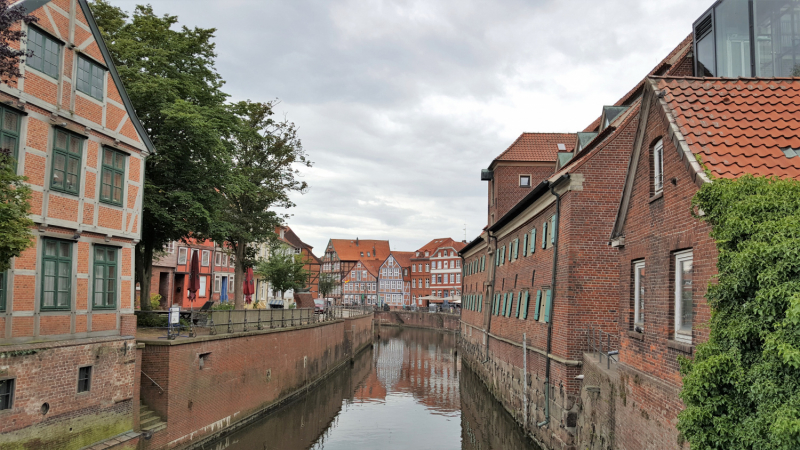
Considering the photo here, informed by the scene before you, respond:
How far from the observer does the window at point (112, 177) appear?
44.1ft

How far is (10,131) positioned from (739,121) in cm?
1226

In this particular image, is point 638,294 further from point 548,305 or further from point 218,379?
point 218,379

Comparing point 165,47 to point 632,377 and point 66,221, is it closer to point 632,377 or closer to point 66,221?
point 66,221

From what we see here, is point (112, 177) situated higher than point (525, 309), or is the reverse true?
point (112, 177)

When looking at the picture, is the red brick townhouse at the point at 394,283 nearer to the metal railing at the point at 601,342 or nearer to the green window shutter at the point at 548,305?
the green window shutter at the point at 548,305

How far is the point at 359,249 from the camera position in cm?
11862

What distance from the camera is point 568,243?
15203 millimetres

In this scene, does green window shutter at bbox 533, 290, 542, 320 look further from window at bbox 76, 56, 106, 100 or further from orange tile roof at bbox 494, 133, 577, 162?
orange tile roof at bbox 494, 133, 577, 162

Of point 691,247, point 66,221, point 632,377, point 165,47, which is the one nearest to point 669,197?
point 691,247

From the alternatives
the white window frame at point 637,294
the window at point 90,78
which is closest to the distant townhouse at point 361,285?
the window at point 90,78

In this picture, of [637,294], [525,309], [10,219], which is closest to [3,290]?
[10,219]

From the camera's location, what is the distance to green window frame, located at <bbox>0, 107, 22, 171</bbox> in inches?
418

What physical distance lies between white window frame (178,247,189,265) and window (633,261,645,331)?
36858 mm

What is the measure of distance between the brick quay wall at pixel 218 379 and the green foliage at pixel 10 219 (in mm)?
7282
